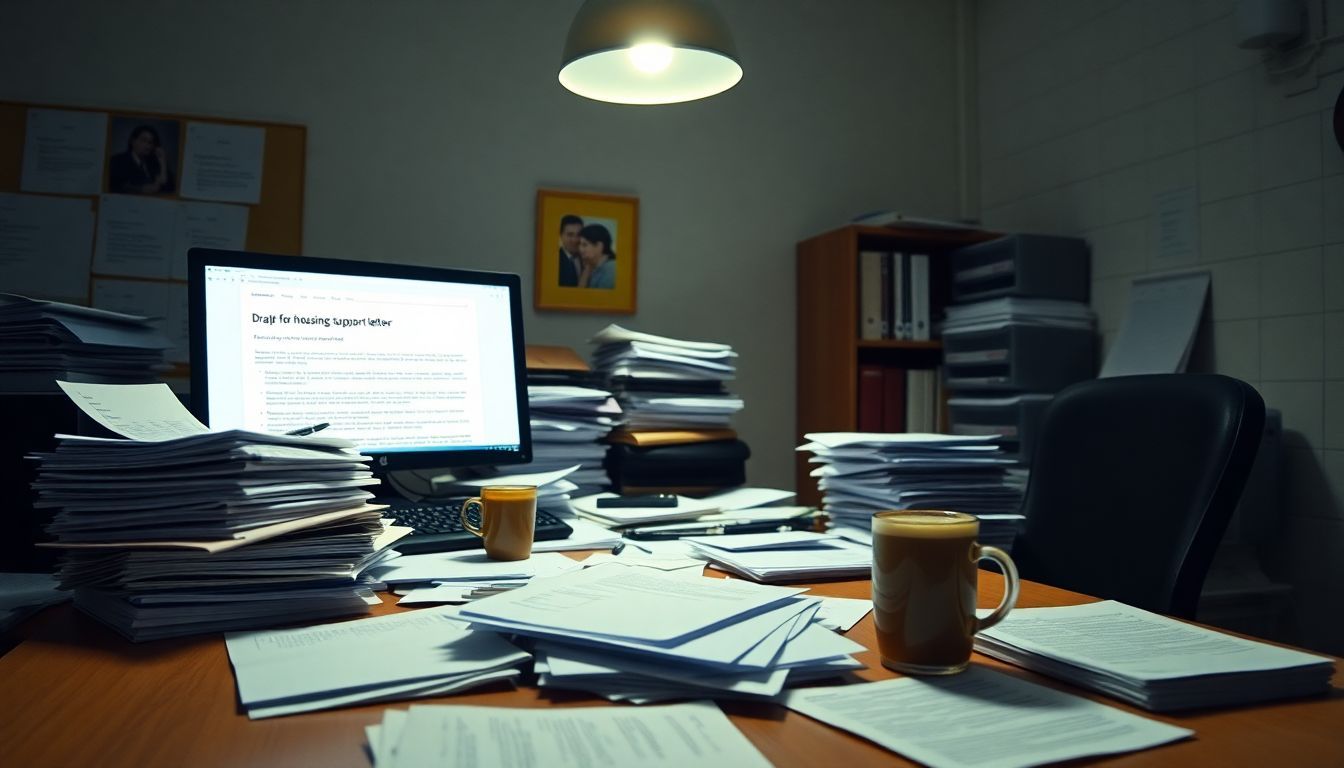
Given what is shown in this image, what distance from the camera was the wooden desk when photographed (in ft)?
1.75

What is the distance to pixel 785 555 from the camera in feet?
3.68

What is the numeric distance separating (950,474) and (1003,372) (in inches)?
43.2

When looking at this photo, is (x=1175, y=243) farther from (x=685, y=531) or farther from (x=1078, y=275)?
(x=685, y=531)

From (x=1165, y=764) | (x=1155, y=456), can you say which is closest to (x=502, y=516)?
(x=1165, y=764)

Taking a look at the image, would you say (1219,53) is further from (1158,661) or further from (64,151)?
(64,151)

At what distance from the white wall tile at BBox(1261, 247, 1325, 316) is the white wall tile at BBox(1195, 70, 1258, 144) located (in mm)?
340

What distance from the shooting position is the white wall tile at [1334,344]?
Result: 192 centimetres

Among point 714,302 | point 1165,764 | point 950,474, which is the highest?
point 714,302

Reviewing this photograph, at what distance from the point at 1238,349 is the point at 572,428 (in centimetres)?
162

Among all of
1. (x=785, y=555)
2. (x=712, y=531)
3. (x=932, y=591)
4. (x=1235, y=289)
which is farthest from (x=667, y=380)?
(x=1235, y=289)

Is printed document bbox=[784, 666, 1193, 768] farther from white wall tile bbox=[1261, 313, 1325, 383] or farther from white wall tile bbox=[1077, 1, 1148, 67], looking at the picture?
white wall tile bbox=[1077, 1, 1148, 67]

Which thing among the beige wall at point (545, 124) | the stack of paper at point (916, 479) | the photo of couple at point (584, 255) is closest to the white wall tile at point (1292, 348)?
the stack of paper at point (916, 479)

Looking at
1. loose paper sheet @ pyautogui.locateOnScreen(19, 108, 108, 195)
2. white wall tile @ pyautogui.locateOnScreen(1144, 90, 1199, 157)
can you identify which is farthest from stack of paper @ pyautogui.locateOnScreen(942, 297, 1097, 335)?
loose paper sheet @ pyautogui.locateOnScreen(19, 108, 108, 195)

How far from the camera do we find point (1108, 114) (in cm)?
252
